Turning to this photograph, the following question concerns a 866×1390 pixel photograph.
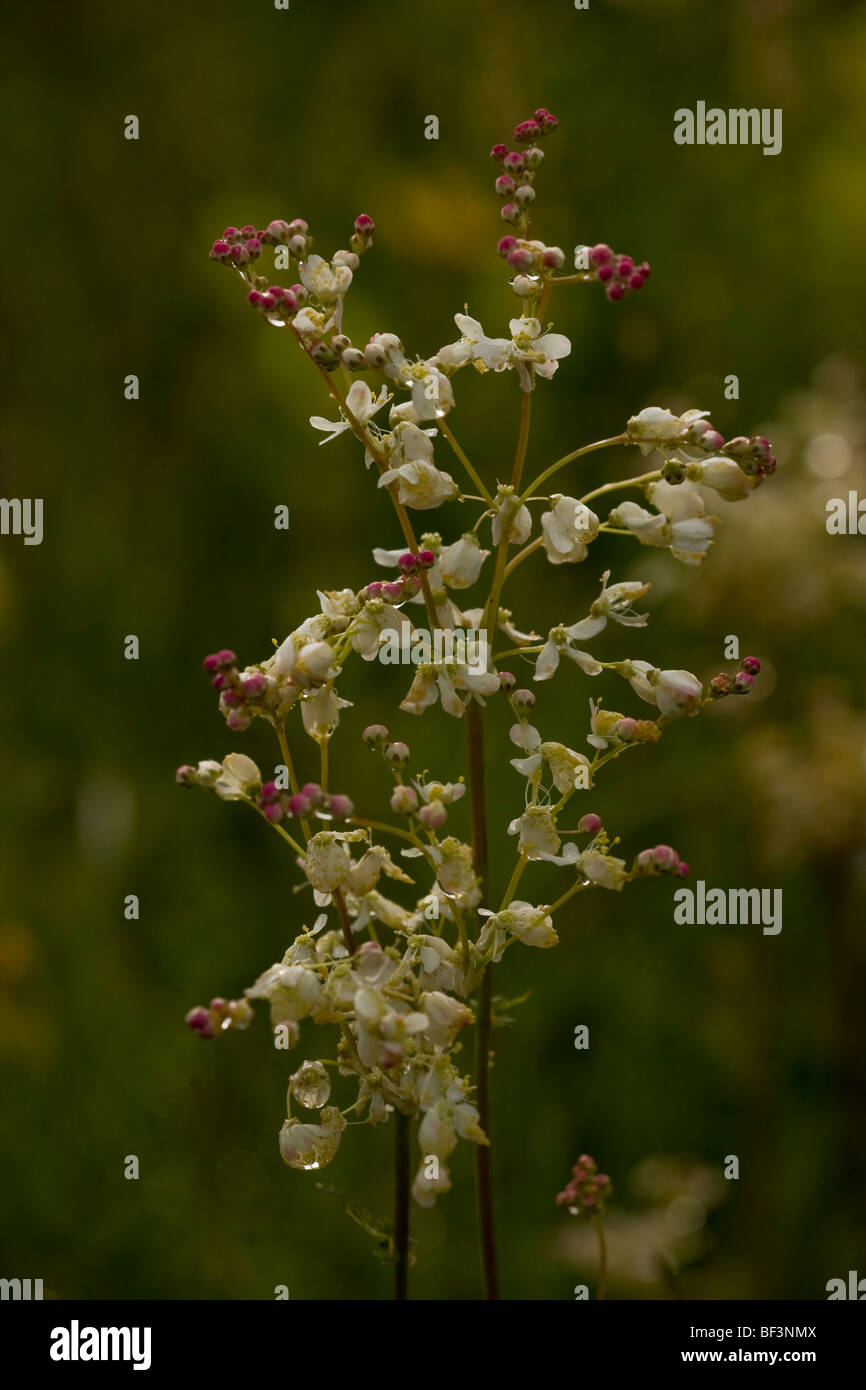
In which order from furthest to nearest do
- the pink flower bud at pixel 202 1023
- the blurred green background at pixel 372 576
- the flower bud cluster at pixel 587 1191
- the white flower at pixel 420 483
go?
1. the blurred green background at pixel 372 576
2. the flower bud cluster at pixel 587 1191
3. the white flower at pixel 420 483
4. the pink flower bud at pixel 202 1023

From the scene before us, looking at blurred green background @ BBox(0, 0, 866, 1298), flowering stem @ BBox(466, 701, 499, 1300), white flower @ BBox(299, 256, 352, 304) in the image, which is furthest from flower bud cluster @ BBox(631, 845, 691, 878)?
blurred green background @ BBox(0, 0, 866, 1298)

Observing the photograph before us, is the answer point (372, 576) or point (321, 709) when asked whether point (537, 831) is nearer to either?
point (321, 709)

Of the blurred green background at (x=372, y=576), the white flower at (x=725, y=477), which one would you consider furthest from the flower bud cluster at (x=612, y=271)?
the blurred green background at (x=372, y=576)

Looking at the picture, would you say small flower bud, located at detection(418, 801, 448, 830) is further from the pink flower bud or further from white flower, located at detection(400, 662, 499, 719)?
the pink flower bud

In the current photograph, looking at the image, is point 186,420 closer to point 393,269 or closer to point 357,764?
point 393,269

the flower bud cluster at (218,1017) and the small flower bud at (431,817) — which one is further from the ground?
the small flower bud at (431,817)

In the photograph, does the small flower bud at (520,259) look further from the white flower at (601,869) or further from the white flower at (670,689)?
the white flower at (601,869)

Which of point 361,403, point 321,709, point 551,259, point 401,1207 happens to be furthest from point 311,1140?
point 551,259
